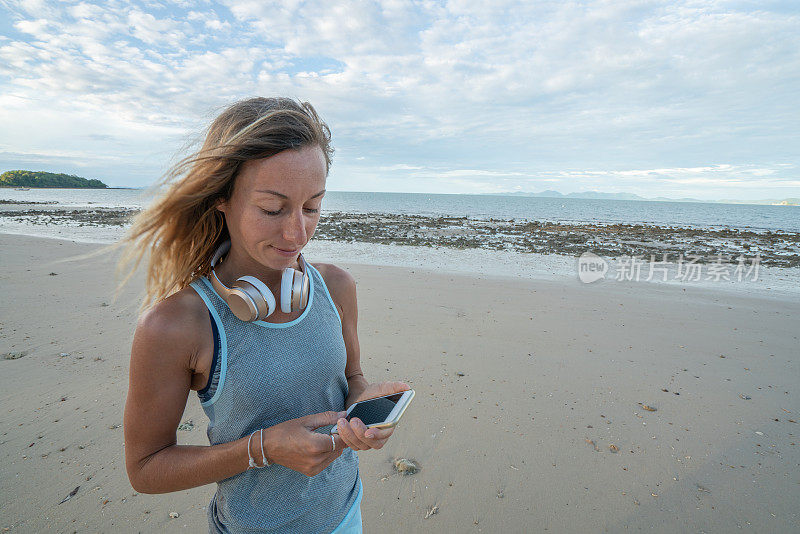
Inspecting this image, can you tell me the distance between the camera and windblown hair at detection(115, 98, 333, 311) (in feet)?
4.06

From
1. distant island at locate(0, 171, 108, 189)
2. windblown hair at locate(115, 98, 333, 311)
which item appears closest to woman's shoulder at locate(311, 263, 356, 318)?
windblown hair at locate(115, 98, 333, 311)

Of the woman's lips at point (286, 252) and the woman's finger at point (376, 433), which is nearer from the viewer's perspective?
the woman's finger at point (376, 433)

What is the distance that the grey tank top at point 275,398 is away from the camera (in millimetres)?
1238

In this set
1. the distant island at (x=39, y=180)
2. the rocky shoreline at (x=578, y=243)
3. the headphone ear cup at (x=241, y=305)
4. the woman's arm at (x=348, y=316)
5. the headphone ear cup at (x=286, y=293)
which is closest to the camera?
the headphone ear cup at (x=241, y=305)

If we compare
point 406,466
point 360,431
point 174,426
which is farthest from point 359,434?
point 406,466

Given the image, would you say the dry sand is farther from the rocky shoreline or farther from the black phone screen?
the rocky shoreline

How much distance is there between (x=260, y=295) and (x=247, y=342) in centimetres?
16

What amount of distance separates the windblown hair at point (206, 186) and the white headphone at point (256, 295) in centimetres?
16

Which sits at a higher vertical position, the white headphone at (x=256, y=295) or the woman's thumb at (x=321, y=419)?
the white headphone at (x=256, y=295)

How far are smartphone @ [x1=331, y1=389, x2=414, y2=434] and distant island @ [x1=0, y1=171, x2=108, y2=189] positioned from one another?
136135 millimetres

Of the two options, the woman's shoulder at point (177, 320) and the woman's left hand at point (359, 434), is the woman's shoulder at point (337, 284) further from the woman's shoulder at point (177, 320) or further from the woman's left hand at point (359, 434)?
the woman's left hand at point (359, 434)
